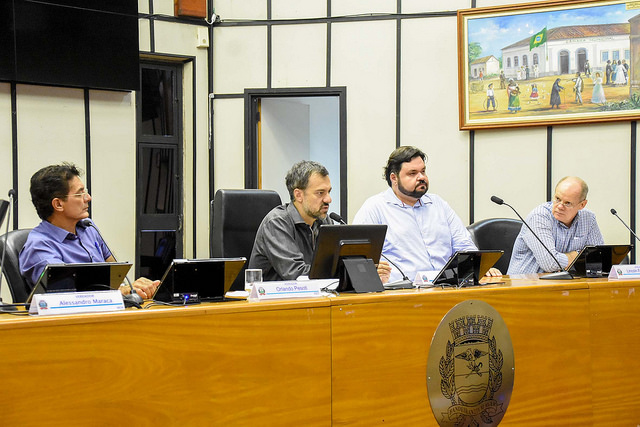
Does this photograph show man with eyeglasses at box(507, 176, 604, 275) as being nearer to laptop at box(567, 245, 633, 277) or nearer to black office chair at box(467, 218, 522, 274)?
black office chair at box(467, 218, 522, 274)

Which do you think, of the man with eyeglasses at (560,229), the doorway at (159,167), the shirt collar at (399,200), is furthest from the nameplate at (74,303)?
the doorway at (159,167)

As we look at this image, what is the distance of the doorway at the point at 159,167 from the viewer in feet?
15.8

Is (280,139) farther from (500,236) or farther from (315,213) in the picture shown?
(315,213)

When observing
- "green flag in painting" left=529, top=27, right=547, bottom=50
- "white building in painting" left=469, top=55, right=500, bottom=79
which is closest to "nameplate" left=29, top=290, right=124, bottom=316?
"white building in painting" left=469, top=55, right=500, bottom=79

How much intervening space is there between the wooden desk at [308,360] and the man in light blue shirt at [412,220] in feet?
3.33

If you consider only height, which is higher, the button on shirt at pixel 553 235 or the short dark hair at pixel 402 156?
the short dark hair at pixel 402 156

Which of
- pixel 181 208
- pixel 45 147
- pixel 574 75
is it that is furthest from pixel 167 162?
pixel 574 75

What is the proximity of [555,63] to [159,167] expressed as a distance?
2.84m

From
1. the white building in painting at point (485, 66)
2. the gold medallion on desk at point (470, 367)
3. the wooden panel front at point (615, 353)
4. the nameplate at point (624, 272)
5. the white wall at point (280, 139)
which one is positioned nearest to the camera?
the gold medallion on desk at point (470, 367)

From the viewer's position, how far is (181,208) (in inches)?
196

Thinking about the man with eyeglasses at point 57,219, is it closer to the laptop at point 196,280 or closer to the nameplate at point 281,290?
the laptop at point 196,280

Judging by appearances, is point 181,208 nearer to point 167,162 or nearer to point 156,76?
point 167,162

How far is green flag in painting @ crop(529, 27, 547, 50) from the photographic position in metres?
4.35

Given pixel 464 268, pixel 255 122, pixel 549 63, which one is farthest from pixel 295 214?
pixel 549 63
